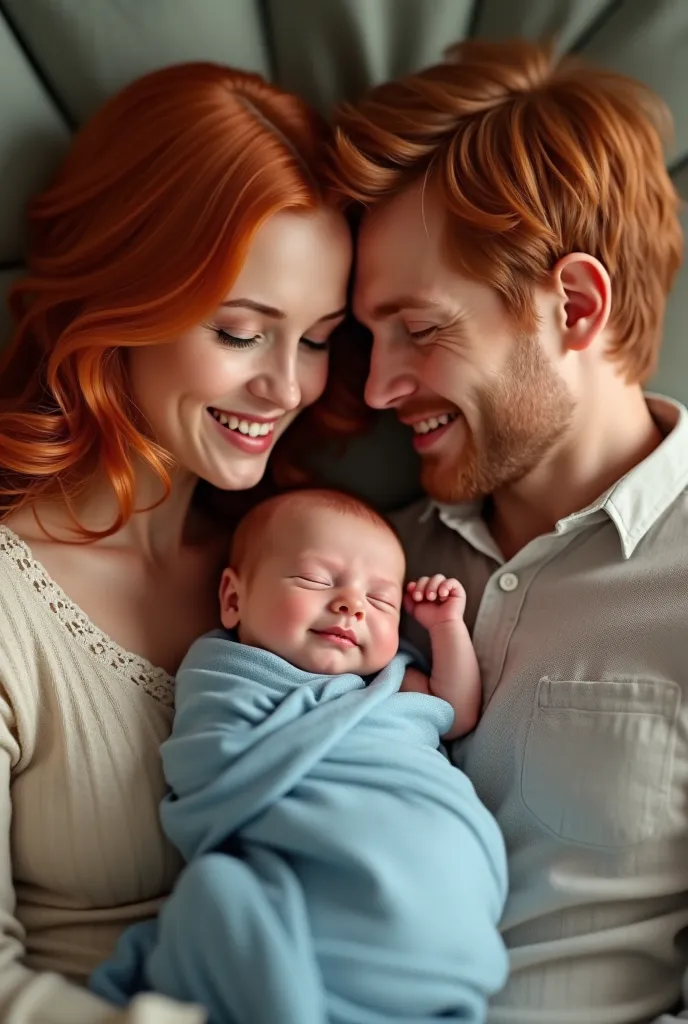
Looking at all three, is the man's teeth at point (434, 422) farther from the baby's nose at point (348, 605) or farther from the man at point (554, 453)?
the baby's nose at point (348, 605)

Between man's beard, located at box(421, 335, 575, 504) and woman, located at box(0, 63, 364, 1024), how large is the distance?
0.89ft

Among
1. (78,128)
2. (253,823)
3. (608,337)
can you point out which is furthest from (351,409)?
(253,823)

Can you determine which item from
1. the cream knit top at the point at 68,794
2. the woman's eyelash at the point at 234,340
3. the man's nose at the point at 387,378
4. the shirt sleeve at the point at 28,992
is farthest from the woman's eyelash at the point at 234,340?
the shirt sleeve at the point at 28,992

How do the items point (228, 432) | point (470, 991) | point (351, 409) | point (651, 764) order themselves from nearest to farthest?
point (470, 991), point (651, 764), point (228, 432), point (351, 409)

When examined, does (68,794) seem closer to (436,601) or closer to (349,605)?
(349,605)

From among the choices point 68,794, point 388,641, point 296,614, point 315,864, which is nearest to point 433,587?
point 388,641

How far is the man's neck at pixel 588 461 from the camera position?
1.37 meters

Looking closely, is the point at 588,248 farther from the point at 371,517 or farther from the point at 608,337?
the point at 371,517

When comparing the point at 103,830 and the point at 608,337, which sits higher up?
the point at 608,337

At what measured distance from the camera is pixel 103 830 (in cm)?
114

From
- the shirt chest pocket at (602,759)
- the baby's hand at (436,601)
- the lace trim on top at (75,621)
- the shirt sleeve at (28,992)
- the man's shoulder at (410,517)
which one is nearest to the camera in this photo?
the shirt sleeve at (28,992)

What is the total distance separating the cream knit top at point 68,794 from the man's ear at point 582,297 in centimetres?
87

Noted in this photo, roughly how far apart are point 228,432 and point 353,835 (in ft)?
2.02

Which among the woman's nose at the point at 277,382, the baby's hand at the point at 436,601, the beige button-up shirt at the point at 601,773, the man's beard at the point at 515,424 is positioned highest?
the woman's nose at the point at 277,382
